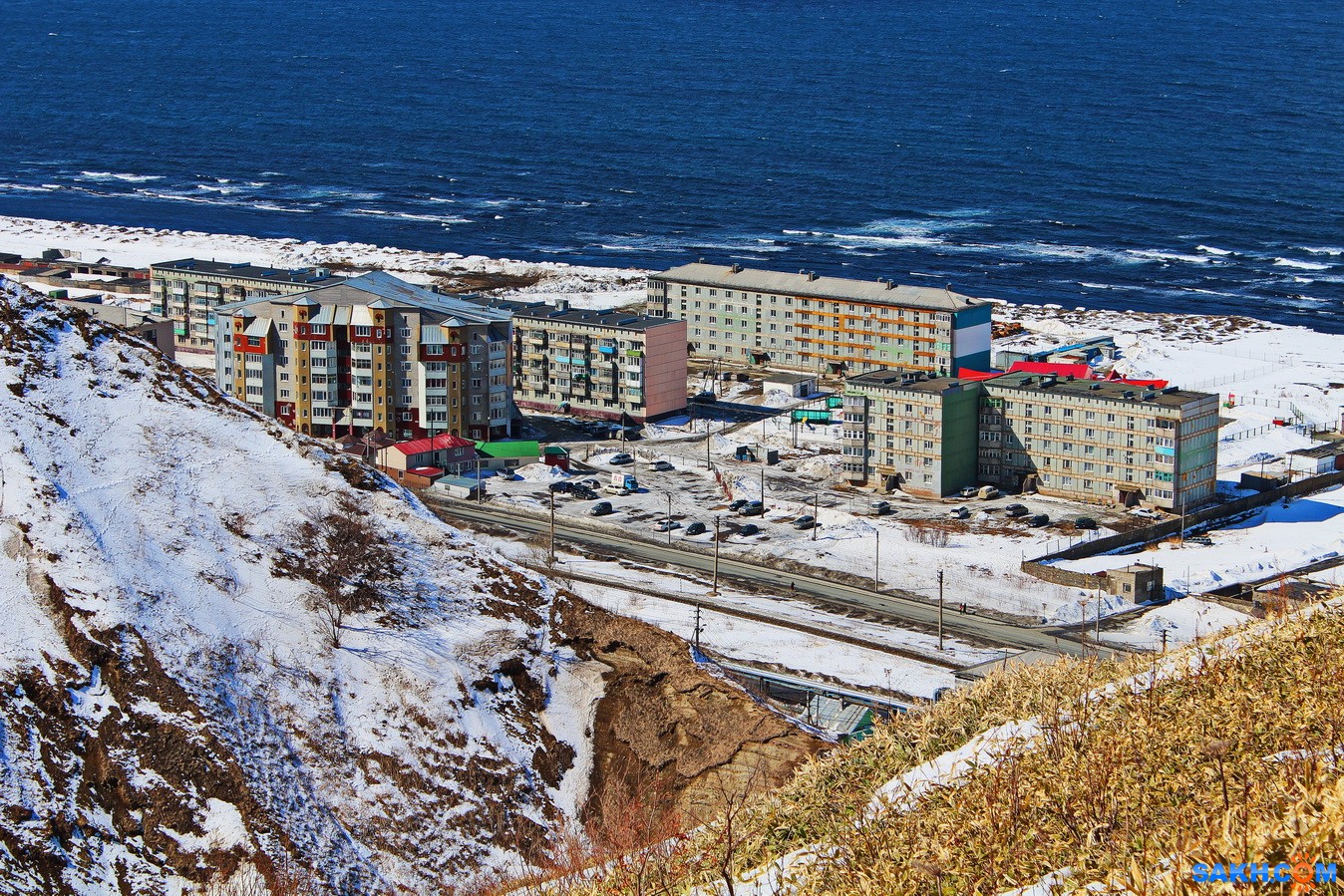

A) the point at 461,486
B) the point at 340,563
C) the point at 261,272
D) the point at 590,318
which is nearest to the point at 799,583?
the point at 461,486

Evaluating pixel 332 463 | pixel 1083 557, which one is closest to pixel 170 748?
pixel 332 463

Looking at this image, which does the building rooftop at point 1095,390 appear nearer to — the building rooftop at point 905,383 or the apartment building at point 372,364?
the building rooftop at point 905,383

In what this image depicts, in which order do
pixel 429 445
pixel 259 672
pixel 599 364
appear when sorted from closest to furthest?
pixel 259 672 → pixel 429 445 → pixel 599 364

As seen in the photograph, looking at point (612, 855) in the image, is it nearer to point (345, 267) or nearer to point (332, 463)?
point (332, 463)

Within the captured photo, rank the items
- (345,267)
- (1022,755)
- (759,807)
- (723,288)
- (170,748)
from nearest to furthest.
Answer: (1022,755) < (759,807) < (170,748) < (723,288) < (345,267)

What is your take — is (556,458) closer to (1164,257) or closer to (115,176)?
(1164,257)

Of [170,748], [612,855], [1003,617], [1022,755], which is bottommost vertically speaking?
[1003,617]

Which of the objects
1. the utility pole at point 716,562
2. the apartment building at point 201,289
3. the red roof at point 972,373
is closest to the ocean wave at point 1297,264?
the red roof at point 972,373
